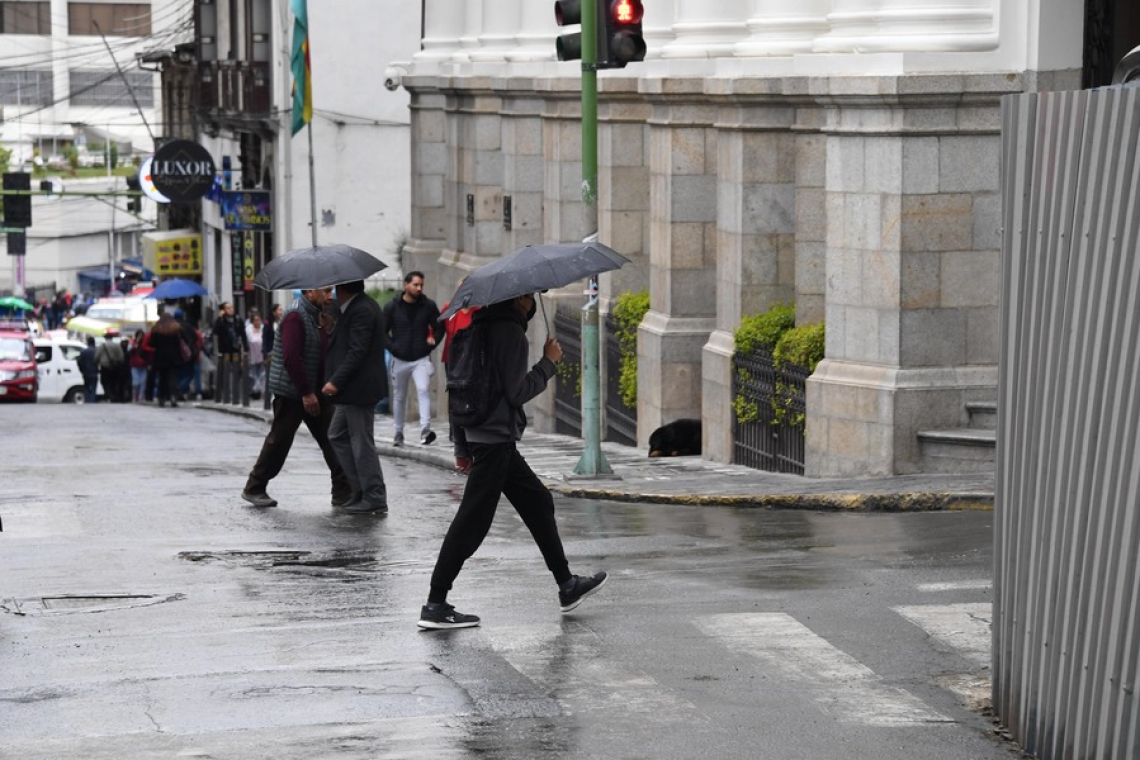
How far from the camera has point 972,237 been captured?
16.2 metres

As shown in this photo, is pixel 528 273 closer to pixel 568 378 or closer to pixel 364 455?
pixel 364 455

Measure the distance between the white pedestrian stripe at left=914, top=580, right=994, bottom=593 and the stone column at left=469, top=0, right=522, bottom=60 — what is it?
1813 centimetres

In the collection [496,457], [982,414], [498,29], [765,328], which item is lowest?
[982,414]

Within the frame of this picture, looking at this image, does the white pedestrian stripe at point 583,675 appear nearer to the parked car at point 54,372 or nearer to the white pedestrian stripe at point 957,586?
the white pedestrian stripe at point 957,586

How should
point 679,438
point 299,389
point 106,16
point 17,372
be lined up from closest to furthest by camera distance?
point 299,389, point 679,438, point 17,372, point 106,16

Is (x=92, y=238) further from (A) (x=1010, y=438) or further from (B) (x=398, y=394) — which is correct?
(A) (x=1010, y=438)

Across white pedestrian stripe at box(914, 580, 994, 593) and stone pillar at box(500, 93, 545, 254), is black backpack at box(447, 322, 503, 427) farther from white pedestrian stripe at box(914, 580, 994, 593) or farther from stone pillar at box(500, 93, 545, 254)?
stone pillar at box(500, 93, 545, 254)

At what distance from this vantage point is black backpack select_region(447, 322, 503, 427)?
10.2 metres

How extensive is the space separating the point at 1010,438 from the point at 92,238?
8871 cm

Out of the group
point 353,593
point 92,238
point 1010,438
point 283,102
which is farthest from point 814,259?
point 92,238

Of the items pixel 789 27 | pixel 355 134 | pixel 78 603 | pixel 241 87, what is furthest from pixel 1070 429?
pixel 241 87

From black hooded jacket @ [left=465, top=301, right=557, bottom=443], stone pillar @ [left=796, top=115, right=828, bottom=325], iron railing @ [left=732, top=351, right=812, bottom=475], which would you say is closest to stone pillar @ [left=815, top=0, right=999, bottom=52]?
stone pillar @ [left=796, top=115, right=828, bottom=325]

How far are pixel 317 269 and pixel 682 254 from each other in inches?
246

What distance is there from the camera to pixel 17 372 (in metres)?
43.5
